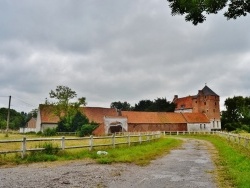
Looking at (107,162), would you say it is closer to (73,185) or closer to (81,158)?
(81,158)

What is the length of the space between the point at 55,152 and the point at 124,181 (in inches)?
293

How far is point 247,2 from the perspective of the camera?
5.55 m

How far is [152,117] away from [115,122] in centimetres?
1327

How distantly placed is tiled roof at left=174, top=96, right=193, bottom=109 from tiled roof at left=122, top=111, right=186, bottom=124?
15548mm

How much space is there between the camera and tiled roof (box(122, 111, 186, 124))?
6906cm

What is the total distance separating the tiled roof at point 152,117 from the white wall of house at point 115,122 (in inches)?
121

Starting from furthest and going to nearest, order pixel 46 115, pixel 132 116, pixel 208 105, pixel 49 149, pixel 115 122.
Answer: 1. pixel 208 105
2. pixel 46 115
3. pixel 132 116
4. pixel 115 122
5. pixel 49 149

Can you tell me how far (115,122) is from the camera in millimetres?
62156

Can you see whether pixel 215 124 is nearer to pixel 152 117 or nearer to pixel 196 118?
pixel 196 118

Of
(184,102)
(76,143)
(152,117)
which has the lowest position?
(76,143)

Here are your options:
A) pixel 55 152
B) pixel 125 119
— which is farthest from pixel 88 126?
pixel 55 152

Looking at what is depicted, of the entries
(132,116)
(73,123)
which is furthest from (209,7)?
(132,116)

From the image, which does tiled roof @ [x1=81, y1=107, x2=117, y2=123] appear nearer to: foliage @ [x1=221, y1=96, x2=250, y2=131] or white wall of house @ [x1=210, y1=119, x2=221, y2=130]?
white wall of house @ [x1=210, y1=119, x2=221, y2=130]

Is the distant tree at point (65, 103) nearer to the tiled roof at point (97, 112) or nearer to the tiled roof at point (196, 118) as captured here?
the tiled roof at point (97, 112)
